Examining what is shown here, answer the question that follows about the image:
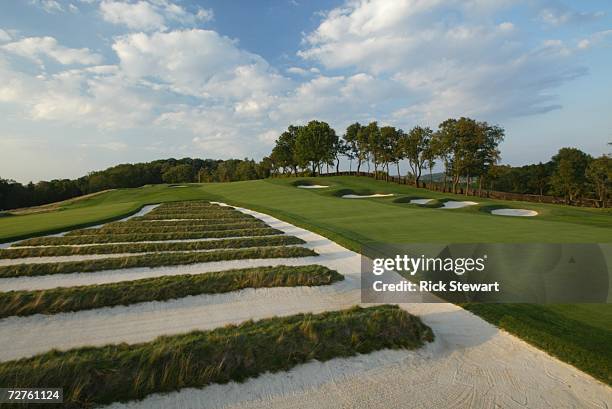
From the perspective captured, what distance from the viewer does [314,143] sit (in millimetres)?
63531

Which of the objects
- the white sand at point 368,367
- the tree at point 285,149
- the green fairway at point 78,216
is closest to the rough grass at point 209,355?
the white sand at point 368,367

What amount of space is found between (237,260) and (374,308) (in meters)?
5.81

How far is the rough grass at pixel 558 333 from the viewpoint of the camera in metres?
4.95

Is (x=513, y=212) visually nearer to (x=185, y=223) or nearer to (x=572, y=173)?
(x=185, y=223)

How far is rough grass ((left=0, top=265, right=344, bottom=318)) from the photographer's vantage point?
7184 millimetres

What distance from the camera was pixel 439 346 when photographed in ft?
19.1

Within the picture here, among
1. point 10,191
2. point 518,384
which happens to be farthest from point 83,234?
point 10,191

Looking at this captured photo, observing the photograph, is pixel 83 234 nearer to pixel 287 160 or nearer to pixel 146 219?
pixel 146 219

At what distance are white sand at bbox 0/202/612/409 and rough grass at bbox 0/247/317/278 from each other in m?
3.43

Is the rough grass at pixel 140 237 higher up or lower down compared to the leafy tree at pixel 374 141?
lower down

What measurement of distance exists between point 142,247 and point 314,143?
5302 cm

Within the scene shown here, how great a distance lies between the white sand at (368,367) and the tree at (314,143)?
5697 centimetres

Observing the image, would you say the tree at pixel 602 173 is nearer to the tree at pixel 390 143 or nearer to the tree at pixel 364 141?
the tree at pixel 390 143

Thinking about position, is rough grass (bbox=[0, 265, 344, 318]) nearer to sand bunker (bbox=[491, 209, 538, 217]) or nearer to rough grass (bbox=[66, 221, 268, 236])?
rough grass (bbox=[66, 221, 268, 236])
